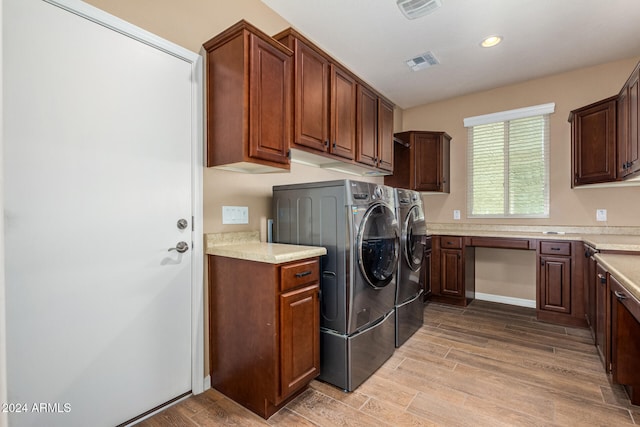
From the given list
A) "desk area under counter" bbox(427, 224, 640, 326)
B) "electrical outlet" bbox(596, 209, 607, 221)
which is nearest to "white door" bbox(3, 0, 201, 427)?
"desk area under counter" bbox(427, 224, 640, 326)

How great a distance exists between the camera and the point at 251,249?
1.88 metres

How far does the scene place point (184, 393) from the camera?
1920 millimetres

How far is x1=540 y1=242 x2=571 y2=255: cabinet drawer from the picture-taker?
304cm

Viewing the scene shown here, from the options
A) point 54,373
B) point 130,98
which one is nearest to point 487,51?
point 130,98

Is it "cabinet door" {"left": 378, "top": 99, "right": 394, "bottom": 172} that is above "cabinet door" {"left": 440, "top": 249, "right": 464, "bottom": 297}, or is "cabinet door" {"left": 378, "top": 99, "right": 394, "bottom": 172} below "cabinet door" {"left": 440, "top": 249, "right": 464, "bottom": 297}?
above

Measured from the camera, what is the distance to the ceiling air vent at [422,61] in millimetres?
3098

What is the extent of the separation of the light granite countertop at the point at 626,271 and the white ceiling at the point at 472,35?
75.0 inches

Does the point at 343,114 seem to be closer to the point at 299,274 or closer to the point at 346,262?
the point at 346,262

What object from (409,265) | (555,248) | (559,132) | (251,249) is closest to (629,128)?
(559,132)

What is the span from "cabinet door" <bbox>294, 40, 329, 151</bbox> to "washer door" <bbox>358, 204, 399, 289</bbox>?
2.19 feet

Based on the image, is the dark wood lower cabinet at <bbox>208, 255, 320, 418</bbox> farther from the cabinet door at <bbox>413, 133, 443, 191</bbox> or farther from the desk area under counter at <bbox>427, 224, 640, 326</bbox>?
the cabinet door at <bbox>413, 133, 443, 191</bbox>

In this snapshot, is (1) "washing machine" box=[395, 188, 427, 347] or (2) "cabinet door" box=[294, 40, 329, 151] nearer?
(2) "cabinet door" box=[294, 40, 329, 151]

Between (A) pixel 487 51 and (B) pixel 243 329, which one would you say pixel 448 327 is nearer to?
(B) pixel 243 329

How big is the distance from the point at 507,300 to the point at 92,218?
14.2ft
